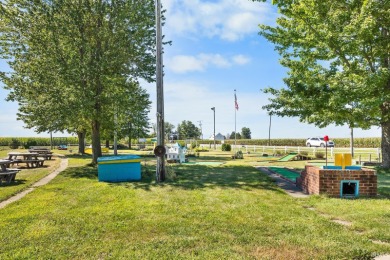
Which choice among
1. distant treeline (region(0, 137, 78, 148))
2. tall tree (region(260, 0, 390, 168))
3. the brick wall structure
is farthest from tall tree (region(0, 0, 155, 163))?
distant treeline (region(0, 137, 78, 148))

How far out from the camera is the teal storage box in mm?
12719

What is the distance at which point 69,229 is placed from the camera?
5781 millimetres

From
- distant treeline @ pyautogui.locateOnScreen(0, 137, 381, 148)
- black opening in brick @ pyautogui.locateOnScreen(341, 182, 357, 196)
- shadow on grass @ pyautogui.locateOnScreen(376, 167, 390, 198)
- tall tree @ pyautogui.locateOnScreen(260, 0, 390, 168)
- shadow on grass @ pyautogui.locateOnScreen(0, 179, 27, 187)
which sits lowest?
shadow on grass @ pyautogui.locateOnScreen(0, 179, 27, 187)

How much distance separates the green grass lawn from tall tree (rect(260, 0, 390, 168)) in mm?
6614

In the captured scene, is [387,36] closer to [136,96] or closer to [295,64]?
[295,64]

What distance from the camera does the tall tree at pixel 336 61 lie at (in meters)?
14.2

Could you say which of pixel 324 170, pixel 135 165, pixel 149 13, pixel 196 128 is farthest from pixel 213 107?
pixel 196 128

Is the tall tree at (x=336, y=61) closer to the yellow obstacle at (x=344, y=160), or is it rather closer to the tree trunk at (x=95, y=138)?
the yellow obstacle at (x=344, y=160)

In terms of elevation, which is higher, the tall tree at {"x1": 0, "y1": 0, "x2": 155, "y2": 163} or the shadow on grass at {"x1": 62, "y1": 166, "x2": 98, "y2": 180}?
the tall tree at {"x1": 0, "y1": 0, "x2": 155, "y2": 163}

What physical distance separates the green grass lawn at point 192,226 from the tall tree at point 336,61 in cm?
661

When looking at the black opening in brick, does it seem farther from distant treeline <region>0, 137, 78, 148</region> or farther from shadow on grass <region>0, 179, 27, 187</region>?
distant treeline <region>0, 137, 78, 148</region>

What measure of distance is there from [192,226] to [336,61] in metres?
A: 15.4

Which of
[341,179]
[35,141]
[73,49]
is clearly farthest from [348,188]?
[35,141]

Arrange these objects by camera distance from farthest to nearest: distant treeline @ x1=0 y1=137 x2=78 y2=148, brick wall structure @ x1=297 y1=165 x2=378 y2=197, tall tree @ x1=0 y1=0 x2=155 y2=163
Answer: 1. distant treeline @ x1=0 y1=137 x2=78 y2=148
2. tall tree @ x1=0 y1=0 x2=155 y2=163
3. brick wall structure @ x1=297 y1=165 x2=378 y2=197
